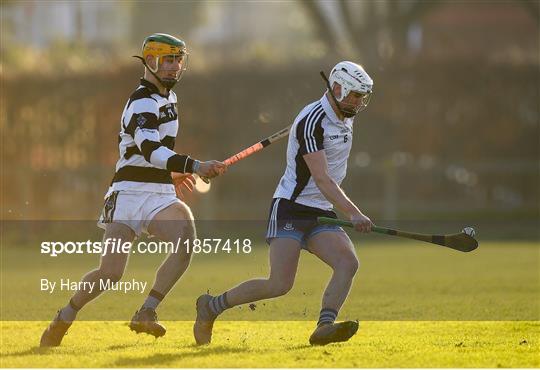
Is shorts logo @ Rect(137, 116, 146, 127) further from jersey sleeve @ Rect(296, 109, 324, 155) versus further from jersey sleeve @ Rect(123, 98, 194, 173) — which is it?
jersey sleeve @ Rect(296, 109, 324, 155)

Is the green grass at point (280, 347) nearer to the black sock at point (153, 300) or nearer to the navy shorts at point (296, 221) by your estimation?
the black sock at point (153, 300)

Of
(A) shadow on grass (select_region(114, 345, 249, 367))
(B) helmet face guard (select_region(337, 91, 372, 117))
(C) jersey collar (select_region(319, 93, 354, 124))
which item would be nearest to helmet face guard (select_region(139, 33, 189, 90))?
(C) jersey collar (select_region(319, 93, 354, 124))

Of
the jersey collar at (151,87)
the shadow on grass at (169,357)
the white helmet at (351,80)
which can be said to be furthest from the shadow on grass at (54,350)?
the white helmet at (351,80)

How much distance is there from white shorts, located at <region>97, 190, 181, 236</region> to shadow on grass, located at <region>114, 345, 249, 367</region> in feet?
2.91

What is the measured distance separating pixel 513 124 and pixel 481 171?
3.51 ft

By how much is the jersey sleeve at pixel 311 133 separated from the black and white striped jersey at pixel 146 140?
75 cm

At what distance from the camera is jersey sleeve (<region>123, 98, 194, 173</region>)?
8.50m

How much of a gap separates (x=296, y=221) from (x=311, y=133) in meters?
0.59

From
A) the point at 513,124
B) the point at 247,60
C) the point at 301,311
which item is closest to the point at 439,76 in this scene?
the point at 513,124

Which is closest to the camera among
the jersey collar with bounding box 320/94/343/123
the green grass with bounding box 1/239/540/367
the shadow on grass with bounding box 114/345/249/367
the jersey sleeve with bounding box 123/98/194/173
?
the shadow on grass with bounding box 114/345/249/367

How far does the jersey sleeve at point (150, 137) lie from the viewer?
8500 millimetres

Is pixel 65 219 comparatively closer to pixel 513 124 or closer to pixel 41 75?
pixel 41 75

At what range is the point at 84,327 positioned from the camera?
32.7 ft

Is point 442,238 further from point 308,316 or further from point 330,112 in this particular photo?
point 308,316
